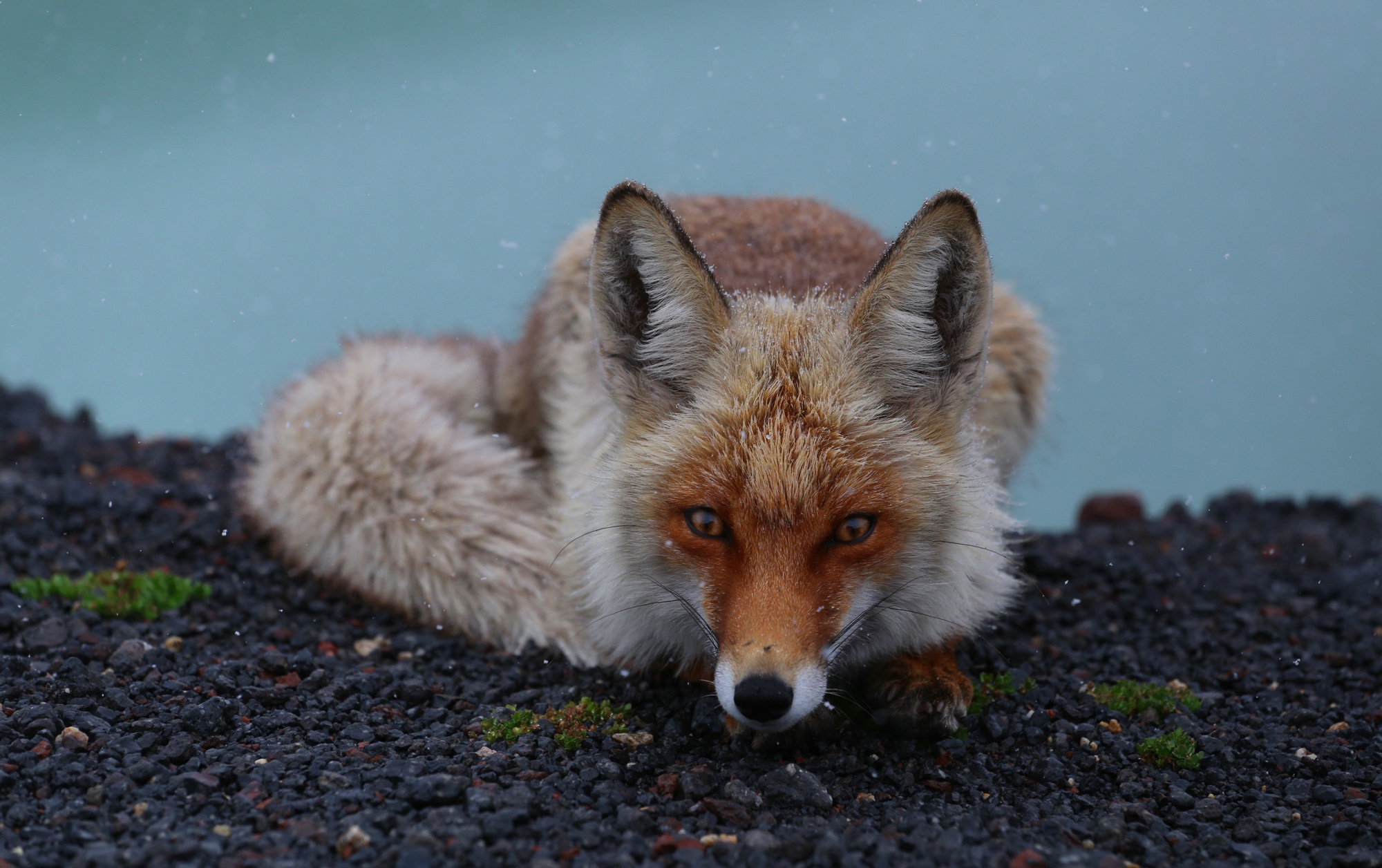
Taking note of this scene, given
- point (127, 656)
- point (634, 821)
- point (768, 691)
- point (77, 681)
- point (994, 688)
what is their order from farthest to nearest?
point (127, 656) < point (994, 688) < point (77, 681) < point (634, 821) < point (768, 691)

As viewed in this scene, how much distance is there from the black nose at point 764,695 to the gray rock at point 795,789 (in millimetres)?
500

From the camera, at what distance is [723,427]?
11.2 ft

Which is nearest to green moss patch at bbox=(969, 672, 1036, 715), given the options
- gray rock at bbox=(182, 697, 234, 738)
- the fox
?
the fox

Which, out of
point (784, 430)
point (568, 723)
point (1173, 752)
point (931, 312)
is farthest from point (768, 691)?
point (1173, 752)

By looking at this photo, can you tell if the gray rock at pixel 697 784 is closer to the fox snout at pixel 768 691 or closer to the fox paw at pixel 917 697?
the fox snout at pixel 768 691

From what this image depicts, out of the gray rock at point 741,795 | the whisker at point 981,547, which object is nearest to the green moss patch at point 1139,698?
the whisker at point 981,547

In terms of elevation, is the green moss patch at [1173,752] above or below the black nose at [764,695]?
below

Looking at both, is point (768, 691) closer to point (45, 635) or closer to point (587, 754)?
point (587, 754)

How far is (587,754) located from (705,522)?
93 centimetres

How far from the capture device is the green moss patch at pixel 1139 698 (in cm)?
426

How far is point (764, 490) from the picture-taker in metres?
3.16

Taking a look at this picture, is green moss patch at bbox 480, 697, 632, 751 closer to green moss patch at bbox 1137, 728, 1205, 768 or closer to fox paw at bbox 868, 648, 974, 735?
fox paw at bbox 868, 648, 974, 735

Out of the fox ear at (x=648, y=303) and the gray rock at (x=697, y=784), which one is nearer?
the gray rock at (x=697, y=784)

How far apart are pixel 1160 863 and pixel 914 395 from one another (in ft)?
5.12
